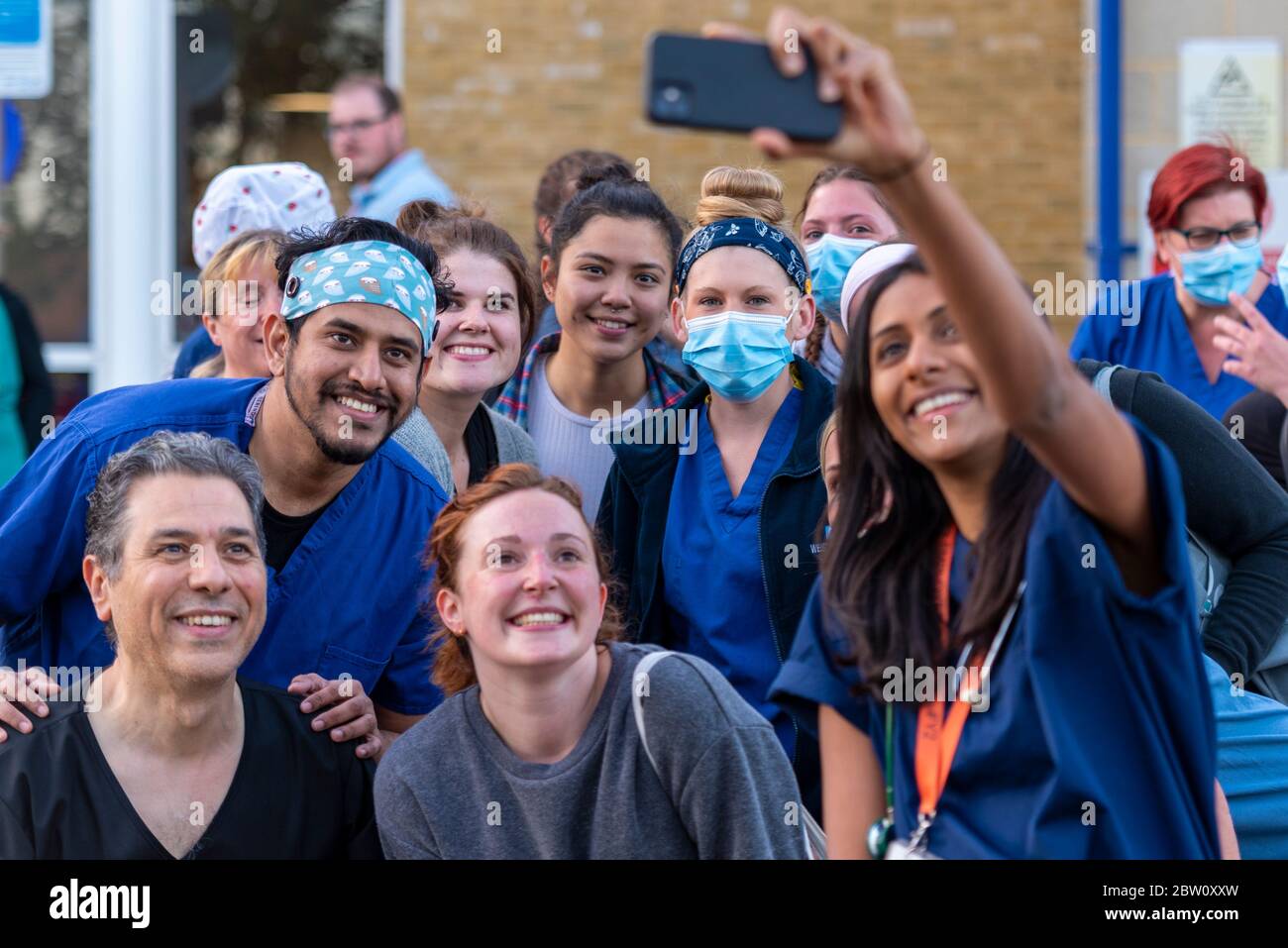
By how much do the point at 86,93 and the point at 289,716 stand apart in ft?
16.5

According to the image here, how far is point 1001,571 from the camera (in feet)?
7.31

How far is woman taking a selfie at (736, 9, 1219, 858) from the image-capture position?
1.99 meters

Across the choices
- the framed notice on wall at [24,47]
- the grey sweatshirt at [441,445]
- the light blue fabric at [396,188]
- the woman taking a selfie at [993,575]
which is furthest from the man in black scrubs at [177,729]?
the framed notice on wall at [24,47]

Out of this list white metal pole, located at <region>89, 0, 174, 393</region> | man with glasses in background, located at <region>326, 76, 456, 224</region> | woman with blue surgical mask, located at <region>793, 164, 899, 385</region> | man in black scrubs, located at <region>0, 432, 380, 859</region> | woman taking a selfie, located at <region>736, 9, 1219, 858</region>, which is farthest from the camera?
white metal pole, located at <region>89, 0, 174, 393</region>

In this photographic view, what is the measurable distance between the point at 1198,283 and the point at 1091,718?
2848 mm

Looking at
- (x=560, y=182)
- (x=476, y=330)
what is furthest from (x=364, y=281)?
(x=560, y=182)

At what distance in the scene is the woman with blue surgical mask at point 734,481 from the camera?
3.42 metres

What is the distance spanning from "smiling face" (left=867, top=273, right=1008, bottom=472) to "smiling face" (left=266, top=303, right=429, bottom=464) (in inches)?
57.9

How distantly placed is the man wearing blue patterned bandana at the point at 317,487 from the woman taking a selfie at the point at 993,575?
4.50 feet

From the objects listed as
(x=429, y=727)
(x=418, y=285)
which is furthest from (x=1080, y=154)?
(x=429, y=727)

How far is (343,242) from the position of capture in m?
3.69

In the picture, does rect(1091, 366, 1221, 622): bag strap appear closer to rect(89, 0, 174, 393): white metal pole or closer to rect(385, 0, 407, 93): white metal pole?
rect(385, 0, 407, 93): white metal pole

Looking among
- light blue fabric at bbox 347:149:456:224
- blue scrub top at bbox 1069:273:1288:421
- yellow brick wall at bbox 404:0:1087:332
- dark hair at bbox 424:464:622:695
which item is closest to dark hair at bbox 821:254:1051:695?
dark hair at bbox 424:464:622:695
